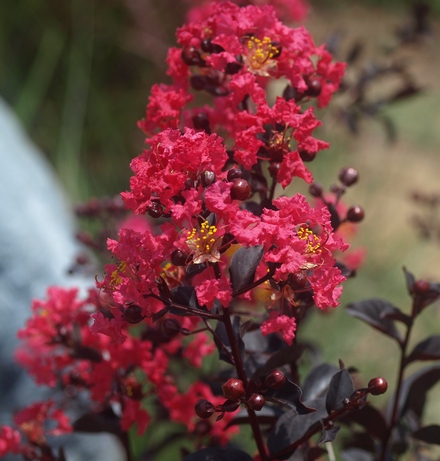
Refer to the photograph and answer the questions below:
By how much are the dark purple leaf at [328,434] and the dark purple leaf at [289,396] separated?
0.03 m

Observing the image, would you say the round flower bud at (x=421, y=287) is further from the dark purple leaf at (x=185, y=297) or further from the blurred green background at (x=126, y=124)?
the blurred green background at (x=126, y=124)

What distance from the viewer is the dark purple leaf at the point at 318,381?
0.83 metres

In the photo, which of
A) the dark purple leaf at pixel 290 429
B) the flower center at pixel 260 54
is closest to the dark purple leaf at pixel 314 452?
the dark purple leaf at pixel 290 429

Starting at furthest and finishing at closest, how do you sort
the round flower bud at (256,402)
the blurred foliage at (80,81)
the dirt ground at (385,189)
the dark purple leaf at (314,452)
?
the blurred foliage at (80,81), the dirt ground at (385,189), the dark purple leaf at (314,452), the round flower bud at (256,402)

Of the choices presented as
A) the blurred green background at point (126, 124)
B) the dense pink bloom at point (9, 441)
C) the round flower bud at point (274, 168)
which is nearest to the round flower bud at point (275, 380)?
the round flower bud at point (274, 168)

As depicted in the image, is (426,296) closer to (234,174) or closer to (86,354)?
(234,174)

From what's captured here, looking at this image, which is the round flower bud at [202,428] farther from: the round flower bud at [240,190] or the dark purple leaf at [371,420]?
the round flower bud at [240,190]

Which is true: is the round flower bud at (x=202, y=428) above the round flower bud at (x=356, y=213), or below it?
Answer: below

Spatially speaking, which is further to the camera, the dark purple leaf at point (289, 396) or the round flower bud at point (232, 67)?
the round flower bud at point (232, 67)

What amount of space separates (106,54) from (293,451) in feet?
10.1

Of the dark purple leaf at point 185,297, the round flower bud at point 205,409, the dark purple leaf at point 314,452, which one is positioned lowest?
the dark purple leaf at point 314,452

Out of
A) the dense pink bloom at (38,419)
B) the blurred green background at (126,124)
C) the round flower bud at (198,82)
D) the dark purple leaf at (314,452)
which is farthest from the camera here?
the blurred green background at (126,124)

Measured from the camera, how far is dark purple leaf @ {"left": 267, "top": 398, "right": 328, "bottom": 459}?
2.44 feet

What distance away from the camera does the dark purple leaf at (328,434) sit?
0.65 metres
